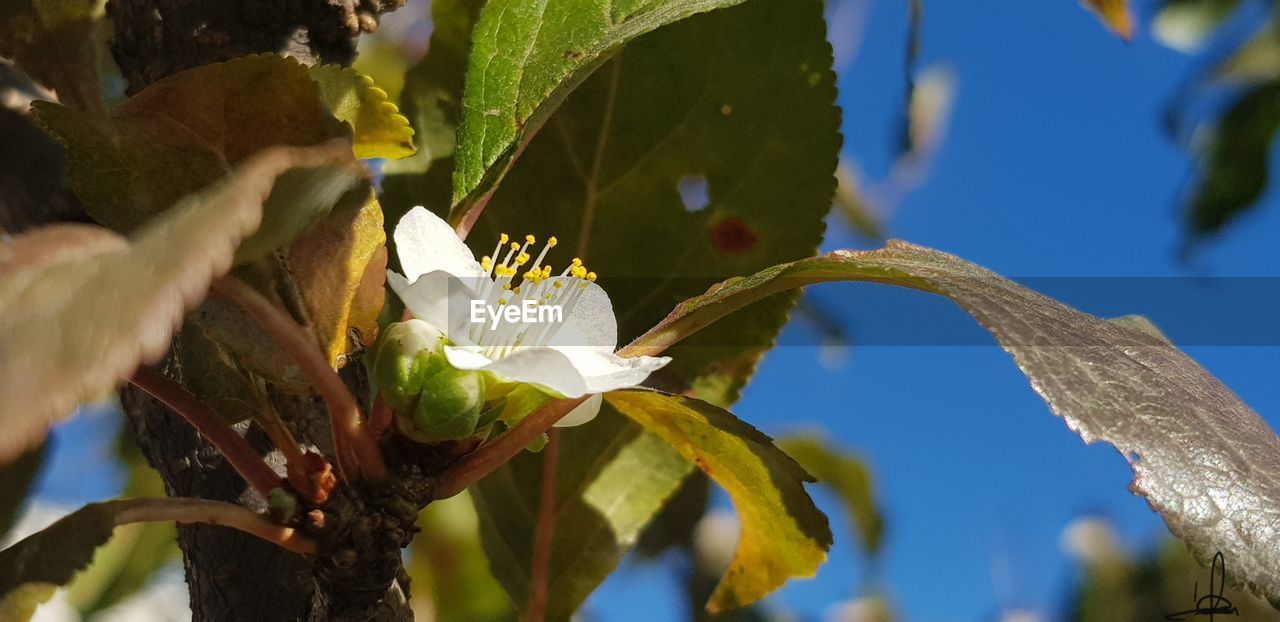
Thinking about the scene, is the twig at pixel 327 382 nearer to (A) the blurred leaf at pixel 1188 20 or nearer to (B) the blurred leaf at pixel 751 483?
(B) the blurred leaf at pixel 751 483

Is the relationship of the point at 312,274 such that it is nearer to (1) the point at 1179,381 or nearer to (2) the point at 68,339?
(2) the point at 68,339

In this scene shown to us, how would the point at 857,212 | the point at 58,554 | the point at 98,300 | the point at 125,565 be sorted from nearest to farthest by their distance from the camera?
the point at 98,300 → the point at 58,554 → the point at 125,565 → the point at 857,212

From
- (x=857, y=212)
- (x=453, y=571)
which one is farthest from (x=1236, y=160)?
(x=453, y=571)

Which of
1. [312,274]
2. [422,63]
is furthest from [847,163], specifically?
[312,274]

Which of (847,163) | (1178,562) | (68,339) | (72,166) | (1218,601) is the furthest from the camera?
(1178,562)

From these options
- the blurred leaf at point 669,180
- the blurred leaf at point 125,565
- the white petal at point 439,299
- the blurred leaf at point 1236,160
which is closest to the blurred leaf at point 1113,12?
the blurred leaf at point 669,180

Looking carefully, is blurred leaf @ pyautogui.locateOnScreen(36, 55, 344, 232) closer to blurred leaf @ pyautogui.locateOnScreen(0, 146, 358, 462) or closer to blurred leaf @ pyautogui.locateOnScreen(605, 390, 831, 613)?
blurred leaf @ pyautogui.locateOnScreen(0, 146, 358, 462)

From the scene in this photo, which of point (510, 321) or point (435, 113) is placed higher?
point (435, 113)

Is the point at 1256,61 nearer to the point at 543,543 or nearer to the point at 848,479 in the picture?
the point at 848,479
